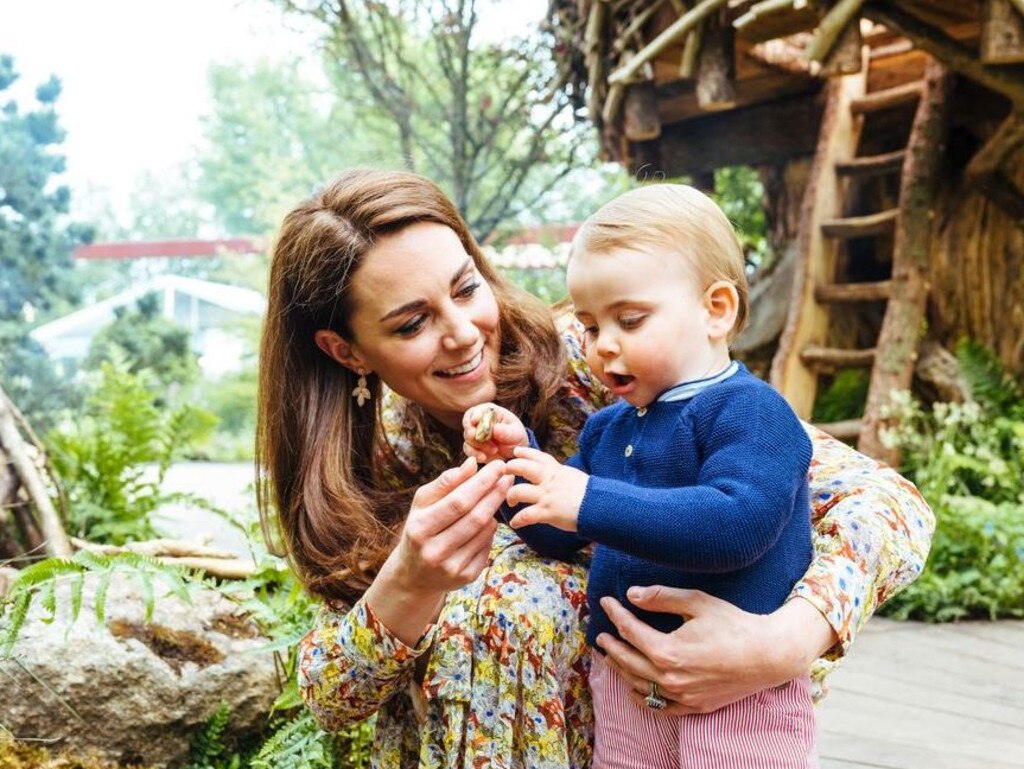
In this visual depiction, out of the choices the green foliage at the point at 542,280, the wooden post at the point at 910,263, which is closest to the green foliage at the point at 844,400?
the wooden post at the point at 910,263

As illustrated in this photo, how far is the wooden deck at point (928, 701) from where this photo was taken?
7.91 feet

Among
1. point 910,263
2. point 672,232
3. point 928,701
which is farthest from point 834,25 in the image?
point 672,232

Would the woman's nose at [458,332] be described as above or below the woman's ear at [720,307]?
below

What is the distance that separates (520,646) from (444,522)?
290 millimetres

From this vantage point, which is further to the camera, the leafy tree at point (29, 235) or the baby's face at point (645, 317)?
the leafy tree at point (29, 235)

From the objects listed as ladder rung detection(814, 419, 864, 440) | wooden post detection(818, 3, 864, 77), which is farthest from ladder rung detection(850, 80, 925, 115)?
ladder rung detection(814, 419, 864, 440)

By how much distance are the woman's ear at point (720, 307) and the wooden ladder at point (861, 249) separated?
342 centimetres

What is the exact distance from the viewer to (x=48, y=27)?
23.8 ft

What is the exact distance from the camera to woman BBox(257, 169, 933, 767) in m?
1.46

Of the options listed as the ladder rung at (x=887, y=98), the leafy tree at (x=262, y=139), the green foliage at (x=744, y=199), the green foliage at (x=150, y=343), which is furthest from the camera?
the leafy tree at (x=262, y=139)

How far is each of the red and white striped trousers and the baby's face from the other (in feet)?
1.48

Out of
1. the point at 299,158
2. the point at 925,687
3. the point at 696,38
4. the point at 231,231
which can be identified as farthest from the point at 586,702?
the point at 231,231

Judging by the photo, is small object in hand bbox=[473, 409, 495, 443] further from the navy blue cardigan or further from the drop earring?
the drop earring

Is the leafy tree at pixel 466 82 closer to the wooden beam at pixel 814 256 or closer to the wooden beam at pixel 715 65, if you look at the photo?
the wooden beam at pixel 814 256
